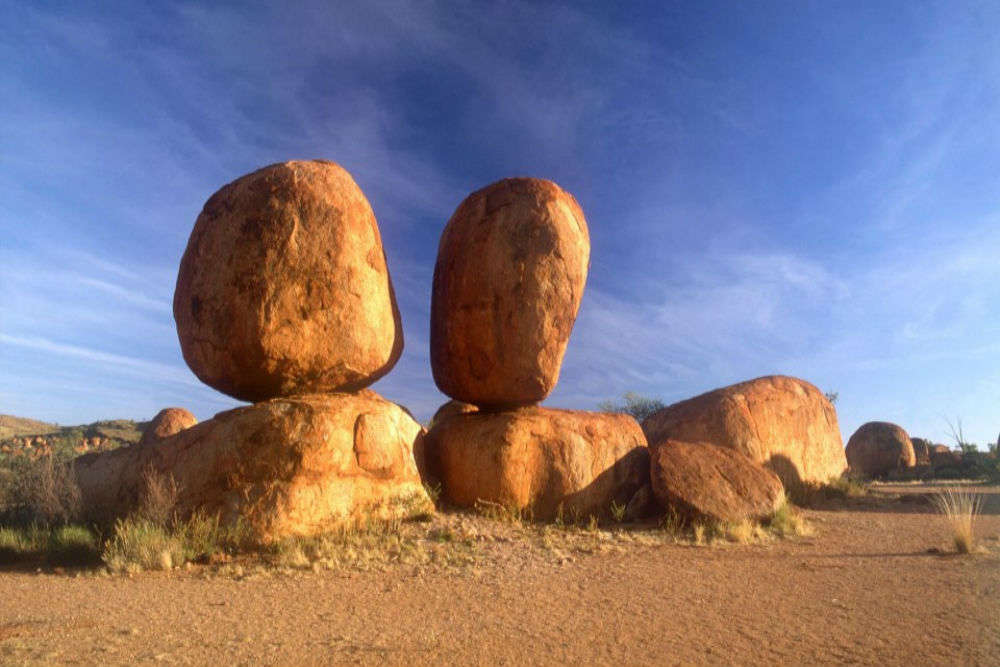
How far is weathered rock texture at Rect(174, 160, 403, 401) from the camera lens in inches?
356

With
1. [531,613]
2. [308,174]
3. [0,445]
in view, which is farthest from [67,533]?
[0,445]

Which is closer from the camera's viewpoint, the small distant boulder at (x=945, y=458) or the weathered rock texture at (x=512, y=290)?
the weathered rock texture at (x=512, y=290)

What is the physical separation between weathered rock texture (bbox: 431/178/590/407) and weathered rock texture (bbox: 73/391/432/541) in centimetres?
176

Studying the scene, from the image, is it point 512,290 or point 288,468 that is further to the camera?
point 512,290

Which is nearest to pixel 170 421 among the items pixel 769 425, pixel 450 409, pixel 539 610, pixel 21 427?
pixel 450 409

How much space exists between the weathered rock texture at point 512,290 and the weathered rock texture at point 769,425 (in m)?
4.54

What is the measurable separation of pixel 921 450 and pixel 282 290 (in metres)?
28.7

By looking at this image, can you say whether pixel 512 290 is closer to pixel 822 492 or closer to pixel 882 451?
pixel 822 492

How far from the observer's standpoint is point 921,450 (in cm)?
2848

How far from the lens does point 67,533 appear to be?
8398 millimetres

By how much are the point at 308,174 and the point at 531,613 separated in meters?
6.65

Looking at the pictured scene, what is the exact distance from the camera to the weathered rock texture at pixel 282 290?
9.05 m

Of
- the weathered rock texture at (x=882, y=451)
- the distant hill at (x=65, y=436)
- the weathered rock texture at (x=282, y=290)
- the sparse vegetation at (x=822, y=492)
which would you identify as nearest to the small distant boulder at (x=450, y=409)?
the weathered rock texture at (x=282, y=290)

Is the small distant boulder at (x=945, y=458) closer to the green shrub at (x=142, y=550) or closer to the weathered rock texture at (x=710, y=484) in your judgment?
the weathered rock texture at (x=710, y=484)
